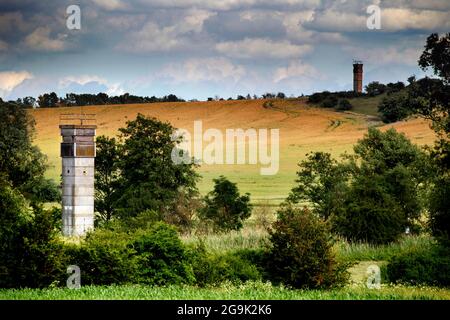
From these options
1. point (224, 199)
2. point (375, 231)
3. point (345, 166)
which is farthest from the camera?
point (345, 166)

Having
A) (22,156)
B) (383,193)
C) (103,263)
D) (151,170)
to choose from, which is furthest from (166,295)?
(22,156)

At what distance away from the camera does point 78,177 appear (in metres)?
57.9

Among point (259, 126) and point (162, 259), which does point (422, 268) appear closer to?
point (162, 259)

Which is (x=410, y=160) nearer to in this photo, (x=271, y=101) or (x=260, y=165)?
(x=260, y=165)

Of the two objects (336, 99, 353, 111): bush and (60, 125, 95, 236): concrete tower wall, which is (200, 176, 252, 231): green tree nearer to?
(60, 125, 95, 236): concrete tower wall

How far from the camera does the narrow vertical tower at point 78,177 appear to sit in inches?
2237

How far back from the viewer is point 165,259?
29.2 meters

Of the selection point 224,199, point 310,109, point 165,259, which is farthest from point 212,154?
point 165,259

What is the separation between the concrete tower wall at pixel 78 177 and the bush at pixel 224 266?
83.2ft

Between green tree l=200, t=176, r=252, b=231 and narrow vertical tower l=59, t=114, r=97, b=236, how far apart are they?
7.77 m

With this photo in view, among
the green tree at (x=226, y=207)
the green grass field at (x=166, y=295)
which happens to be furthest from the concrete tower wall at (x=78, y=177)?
the green grass field at (x=166, y=295)

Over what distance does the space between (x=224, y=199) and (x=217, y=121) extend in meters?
68.3

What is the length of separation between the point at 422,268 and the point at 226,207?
24.9 metres

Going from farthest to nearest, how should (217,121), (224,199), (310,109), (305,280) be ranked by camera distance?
(310,109), (217,121), (224,199), (305,280)
